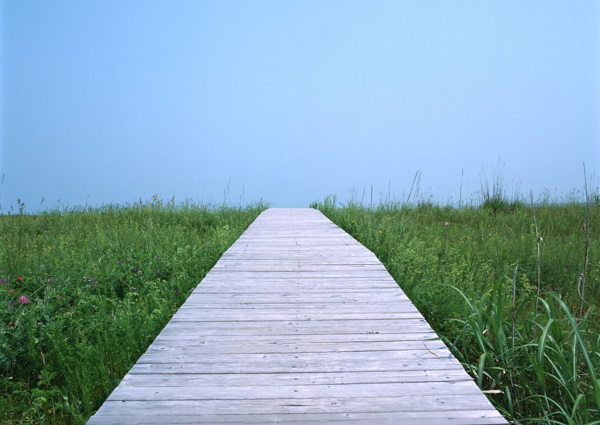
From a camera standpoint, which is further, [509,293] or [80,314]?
[509,293]

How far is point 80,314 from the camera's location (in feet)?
12.1

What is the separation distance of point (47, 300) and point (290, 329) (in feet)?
7.84

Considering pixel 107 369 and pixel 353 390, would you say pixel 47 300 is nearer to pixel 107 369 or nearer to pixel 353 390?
pixel 107 369

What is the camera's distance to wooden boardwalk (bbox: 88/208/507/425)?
1.78 m

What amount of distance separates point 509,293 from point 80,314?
170 inches

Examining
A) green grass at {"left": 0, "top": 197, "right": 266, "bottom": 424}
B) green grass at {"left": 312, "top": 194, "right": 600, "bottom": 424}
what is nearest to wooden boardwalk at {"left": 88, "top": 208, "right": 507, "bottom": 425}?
green grass at {"left": 312, "top": 194, "right": 600, "bottom": 424}

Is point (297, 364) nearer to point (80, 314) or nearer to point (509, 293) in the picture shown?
point (80, 314)

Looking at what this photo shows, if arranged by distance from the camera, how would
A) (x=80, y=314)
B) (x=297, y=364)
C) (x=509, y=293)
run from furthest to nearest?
(x=509, y=293)
(x=80, y=314)
(x=297, y=364)

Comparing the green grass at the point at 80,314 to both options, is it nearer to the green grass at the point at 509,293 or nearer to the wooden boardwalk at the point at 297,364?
the wooden boardwalk at the point at 297,364

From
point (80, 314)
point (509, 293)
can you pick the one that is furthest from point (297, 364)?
point (509, 293)

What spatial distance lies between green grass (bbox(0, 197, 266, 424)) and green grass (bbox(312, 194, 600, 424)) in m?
2.29

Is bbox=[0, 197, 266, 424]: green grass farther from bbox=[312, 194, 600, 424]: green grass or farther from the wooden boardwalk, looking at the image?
bbox=[312, 194, 600, 424]: green grass

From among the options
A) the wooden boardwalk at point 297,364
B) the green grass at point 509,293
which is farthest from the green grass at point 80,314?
the green grass at point 509,293

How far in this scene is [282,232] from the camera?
253 inches
